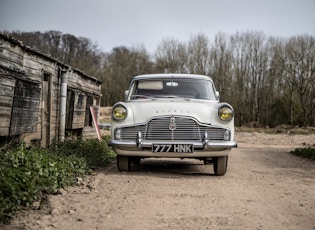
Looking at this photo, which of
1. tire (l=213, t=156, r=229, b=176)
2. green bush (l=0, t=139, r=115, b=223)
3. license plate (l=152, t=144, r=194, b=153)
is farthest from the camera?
tire (l=213, t=156, r=229, b=176)

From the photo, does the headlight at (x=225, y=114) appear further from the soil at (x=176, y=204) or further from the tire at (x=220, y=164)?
the soil at (x=176, y=204)

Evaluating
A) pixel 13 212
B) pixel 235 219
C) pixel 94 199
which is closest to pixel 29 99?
pixel 94 199

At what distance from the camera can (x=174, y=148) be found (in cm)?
627

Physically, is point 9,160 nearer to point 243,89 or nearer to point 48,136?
point 48,136

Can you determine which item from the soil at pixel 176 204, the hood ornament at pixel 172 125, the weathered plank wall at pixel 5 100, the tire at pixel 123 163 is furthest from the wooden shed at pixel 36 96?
the hood ornament at pixel 172 125

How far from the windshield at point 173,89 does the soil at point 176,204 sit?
1.58 meters

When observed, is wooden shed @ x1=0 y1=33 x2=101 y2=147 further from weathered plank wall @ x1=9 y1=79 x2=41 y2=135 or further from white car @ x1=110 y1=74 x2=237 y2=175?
white car @ x1=110 y1=74 x2=237 y2=175

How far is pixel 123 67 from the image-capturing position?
138 ft

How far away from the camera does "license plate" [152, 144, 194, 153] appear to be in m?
6.27

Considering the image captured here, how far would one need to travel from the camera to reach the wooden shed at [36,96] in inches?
312

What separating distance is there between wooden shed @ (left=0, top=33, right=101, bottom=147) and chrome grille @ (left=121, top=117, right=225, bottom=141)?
2.74 meters

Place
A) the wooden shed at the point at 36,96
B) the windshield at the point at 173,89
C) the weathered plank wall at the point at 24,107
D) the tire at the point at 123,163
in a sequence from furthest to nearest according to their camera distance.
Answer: the weathered plank wall at the point at 24,107 < the wooden shed at the point at 36,96 < the windshield at the point at 173,89 < the tire at the point at 123,163

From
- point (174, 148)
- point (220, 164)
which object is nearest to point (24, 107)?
point (174, 148)

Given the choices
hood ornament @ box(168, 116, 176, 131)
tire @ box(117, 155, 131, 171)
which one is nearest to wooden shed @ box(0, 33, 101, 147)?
tire @ box(117, 155, 131, 171)
